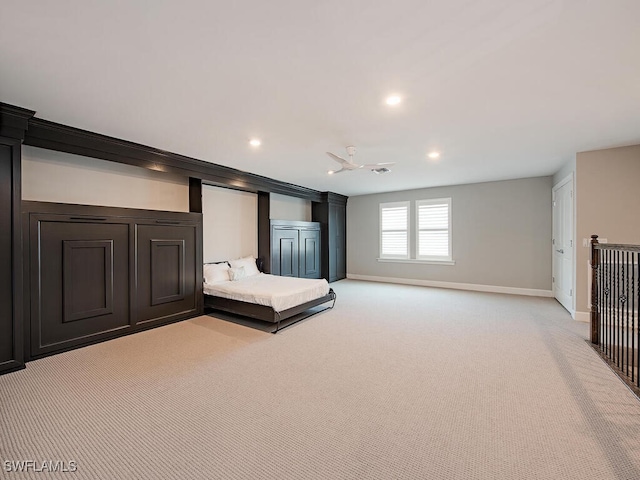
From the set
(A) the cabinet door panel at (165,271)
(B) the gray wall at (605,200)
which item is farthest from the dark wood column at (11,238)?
(B) the gray wall at (605,200)

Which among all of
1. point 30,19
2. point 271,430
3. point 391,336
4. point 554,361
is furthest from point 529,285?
point 30,19

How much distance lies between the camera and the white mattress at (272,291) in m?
3.97

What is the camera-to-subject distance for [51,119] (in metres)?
3.07

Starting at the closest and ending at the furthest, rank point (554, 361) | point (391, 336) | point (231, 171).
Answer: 1. point (554, 361)
2. point (391, 336)
3. point (231, 171)

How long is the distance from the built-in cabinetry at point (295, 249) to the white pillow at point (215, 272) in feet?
3.95

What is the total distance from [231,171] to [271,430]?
14.5 feet

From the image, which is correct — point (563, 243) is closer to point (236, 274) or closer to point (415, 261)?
point (415, 261)

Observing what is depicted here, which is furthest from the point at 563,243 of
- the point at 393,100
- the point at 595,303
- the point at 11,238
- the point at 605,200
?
the point at 11,238

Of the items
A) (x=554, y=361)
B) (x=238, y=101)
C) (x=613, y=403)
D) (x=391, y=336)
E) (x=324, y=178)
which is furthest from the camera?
(x=324, y=178)

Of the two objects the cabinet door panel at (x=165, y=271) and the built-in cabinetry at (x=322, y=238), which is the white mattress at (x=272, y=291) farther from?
the built-in cabinetry at (x=322, y=238)

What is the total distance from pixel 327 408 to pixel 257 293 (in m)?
2.22

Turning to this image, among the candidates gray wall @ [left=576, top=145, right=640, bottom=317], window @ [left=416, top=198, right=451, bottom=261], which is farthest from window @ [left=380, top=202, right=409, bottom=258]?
gray wall @ [left=576, top=145, right=640, bottom=317]

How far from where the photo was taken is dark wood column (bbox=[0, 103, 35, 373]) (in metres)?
2.70

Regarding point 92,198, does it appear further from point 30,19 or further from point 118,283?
point 30,19
